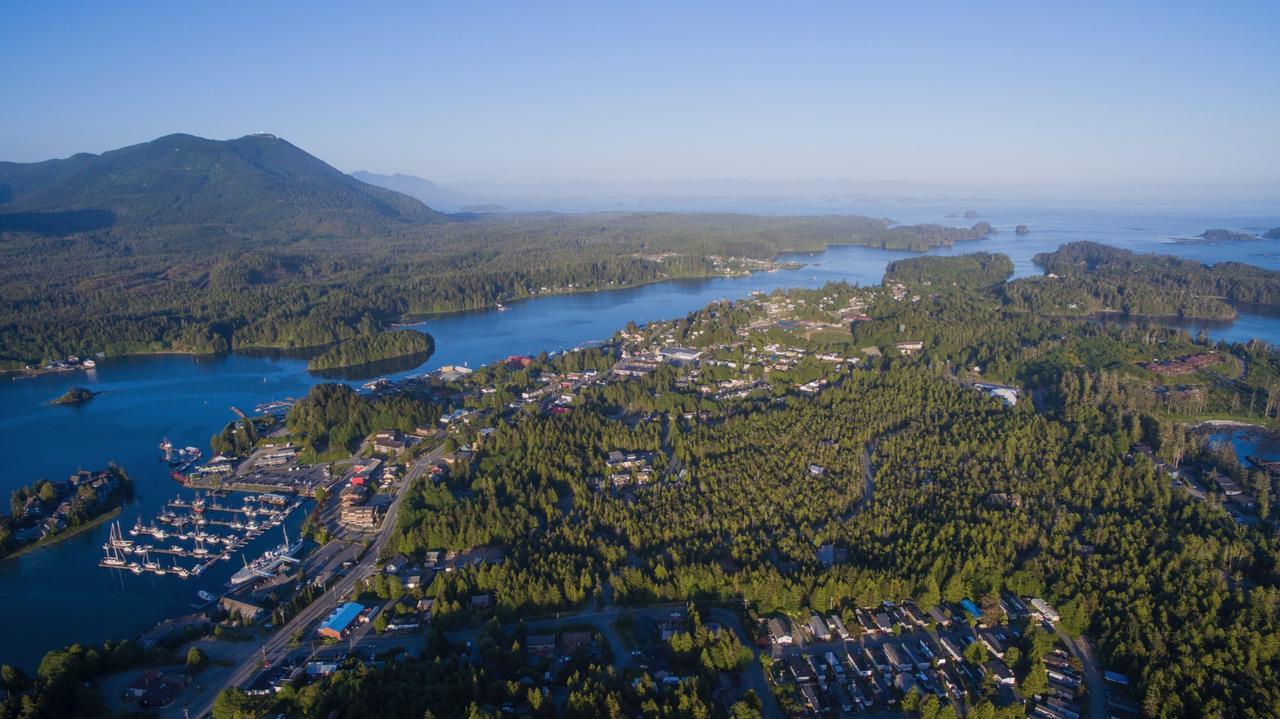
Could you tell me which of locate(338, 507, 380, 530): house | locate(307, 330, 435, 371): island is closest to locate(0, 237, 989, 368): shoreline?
locate(307, 330, 435, 371): island

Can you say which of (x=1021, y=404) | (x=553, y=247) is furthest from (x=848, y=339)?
(x=553, y=247)

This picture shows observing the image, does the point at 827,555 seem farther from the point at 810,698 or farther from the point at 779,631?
the point at 810,698

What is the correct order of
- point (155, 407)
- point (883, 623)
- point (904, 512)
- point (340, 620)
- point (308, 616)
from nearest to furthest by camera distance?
point (883, 623), point (340, 620), point (308, 616), point (904, 512), point (155, 407)

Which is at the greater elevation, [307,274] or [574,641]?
[307,274]

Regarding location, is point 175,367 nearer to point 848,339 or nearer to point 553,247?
point 848,339

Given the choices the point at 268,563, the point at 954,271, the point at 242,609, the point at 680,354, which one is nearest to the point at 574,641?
the point at 242,609
